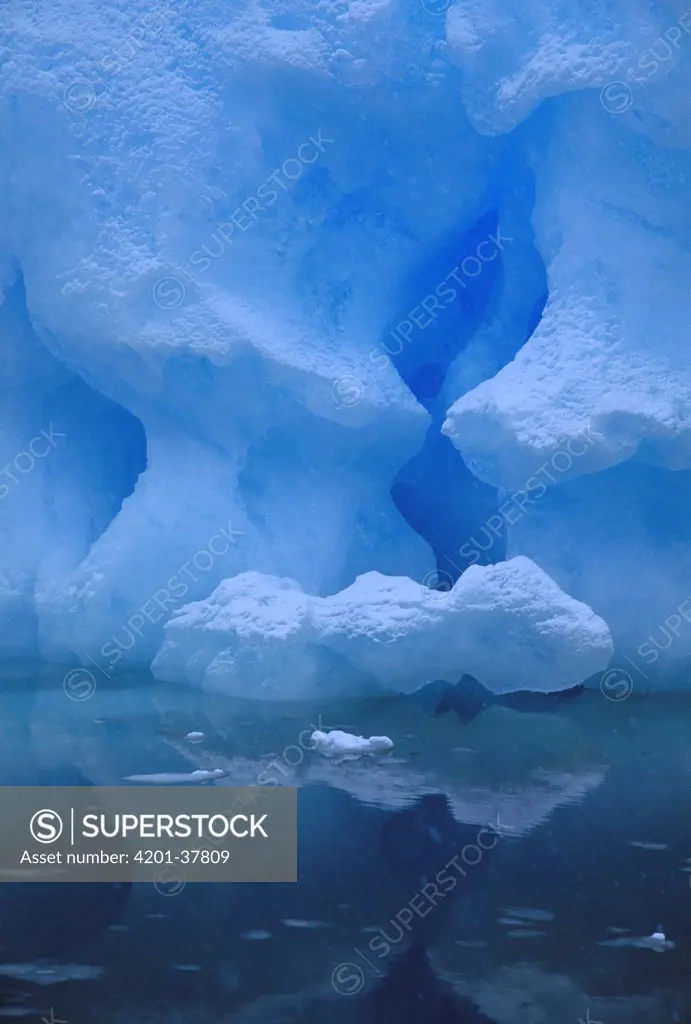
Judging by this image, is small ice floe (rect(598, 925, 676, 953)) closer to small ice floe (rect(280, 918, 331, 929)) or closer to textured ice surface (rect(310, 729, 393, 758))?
small ice floe (rect(280, 918, 331, 929))

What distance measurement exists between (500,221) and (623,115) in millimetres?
1144

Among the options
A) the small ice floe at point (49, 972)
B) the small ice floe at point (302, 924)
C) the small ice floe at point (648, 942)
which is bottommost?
the small ice floe at point (49, 972)

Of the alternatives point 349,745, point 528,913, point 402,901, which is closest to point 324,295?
point 349,745

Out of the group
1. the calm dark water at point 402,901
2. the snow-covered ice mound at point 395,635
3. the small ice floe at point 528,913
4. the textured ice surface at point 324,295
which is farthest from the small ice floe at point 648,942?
the textured ice surface at point 324,295

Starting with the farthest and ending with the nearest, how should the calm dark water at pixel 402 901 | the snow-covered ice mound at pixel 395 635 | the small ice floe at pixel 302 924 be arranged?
the snow-covered ice mound at pixel 395 635 → the small ice floe at pixel 302 924 → the calm dark water at pixel 402 901

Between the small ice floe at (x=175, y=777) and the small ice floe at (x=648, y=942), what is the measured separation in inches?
64.1

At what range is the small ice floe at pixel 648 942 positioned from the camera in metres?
2.47

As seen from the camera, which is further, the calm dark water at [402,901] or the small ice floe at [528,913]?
the small ice floe at [528,913]

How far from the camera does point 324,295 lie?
6176mm

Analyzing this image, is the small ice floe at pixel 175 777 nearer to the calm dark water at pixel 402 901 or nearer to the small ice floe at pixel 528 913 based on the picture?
the calm dark water at pixel 402 901

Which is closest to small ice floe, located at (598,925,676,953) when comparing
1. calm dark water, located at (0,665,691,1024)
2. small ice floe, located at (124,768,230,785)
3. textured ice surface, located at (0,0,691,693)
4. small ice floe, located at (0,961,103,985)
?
calm dark water, located at (0,665,691,1024)

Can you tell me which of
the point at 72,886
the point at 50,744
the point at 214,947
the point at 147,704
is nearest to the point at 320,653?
the point at 147,704

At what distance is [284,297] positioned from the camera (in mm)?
5996

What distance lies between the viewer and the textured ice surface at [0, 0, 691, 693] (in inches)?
214
